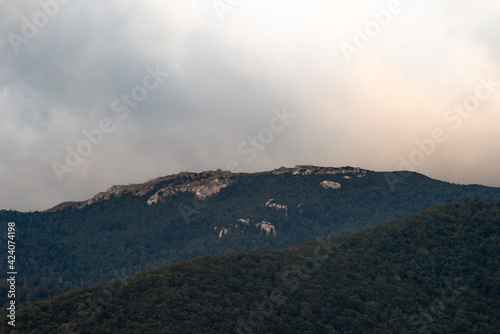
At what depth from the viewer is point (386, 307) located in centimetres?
19400

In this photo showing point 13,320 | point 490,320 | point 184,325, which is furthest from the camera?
point 490,320

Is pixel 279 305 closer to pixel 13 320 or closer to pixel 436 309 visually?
pixel 436 309

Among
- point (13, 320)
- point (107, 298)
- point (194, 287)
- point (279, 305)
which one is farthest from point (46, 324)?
point (279, 305)

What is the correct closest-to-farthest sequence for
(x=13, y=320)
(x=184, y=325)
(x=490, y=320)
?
(x=13, y=320), (x=184, y=325), (x=490, y=320)

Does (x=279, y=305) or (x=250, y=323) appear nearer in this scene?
(x=250, y=323)

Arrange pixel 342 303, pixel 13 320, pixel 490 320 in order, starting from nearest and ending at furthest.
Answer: pixel 13 320 → pixel 490 320 → pixel 342 303

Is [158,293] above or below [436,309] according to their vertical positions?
above

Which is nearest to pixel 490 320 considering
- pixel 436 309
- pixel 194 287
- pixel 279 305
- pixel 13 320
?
pixel 436 309

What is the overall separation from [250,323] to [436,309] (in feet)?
214

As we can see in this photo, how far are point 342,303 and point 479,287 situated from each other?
1959 inches

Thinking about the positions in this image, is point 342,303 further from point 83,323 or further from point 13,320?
point 13,320

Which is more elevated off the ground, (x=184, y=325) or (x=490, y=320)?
(x=184, y=325)

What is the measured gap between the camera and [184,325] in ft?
561

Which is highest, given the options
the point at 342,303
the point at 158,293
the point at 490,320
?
the point at 158,293
